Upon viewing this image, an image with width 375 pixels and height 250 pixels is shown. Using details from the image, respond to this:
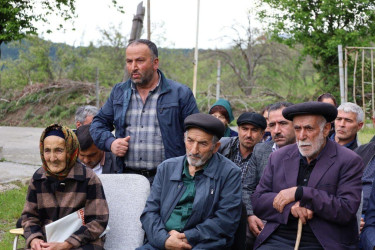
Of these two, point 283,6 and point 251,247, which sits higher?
point 283,6

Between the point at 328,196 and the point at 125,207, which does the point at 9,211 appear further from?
the point at 328,196

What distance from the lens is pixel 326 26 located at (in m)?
24.5

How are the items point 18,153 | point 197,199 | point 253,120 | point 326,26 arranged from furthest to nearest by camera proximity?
point 326,26, point 18,153, point 253,120, point 197,199

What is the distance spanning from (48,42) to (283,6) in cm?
1303

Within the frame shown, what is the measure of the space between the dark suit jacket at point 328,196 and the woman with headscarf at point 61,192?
1206 millimetres

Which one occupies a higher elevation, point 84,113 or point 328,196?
point 84,113

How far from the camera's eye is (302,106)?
3.71m

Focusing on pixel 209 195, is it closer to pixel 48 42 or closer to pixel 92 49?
pixel 48 42

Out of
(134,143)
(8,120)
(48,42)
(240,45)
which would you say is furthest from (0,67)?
(134,143)

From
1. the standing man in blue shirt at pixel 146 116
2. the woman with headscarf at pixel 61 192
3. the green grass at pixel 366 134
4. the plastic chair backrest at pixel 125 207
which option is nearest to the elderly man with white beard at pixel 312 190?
the plastic chair backrest at pixel 125 207

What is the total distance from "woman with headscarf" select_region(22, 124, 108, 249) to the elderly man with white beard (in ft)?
3.95

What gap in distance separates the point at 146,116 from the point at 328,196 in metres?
→ 1.79

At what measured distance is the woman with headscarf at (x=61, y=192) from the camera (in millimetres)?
3721

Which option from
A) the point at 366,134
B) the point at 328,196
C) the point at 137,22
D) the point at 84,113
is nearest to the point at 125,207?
the point at 328,196
